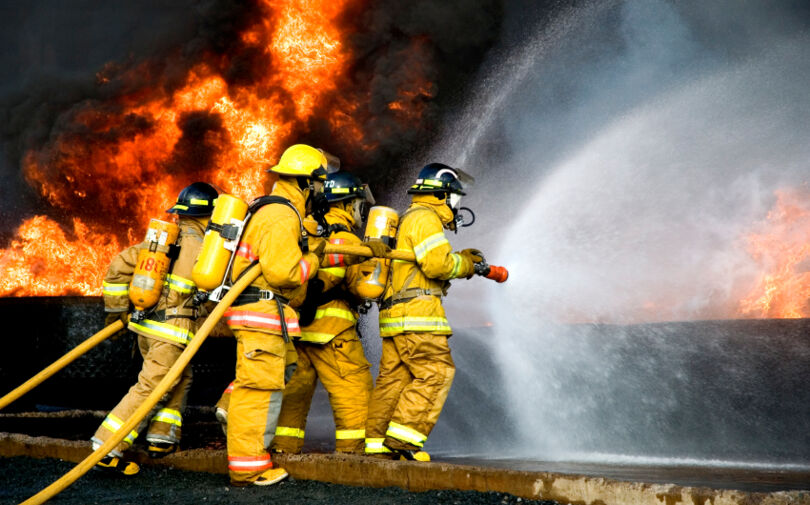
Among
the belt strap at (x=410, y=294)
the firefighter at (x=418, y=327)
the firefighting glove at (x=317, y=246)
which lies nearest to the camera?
the firefighting glove at (x=317, y=246)

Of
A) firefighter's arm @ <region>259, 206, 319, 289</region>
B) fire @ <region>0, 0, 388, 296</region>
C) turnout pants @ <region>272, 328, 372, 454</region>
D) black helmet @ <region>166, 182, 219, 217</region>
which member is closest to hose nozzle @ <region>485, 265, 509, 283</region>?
turnout pants @ <region>272, 328, 372, 454</region>

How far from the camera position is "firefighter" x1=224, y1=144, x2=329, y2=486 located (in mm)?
4773

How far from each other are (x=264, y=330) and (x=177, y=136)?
14542 mm

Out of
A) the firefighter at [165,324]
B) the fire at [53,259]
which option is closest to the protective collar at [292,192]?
the firefighter at [165,324]

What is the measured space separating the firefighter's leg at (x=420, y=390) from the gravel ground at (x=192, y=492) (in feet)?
2.62

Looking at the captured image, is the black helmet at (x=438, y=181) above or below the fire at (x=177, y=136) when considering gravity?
below

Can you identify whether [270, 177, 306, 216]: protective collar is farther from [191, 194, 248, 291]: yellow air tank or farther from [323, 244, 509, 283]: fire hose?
[191, 194, 248, 291]: yellow air tank

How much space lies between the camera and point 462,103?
19.2 metres

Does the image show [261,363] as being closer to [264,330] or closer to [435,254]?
[264,330]

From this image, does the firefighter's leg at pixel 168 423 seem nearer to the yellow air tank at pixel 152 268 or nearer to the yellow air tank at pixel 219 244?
the yellow air tank at pixel 152 268

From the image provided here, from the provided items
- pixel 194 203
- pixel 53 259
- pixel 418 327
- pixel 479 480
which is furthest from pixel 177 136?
pixel 479 480

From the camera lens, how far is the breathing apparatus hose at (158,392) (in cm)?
414

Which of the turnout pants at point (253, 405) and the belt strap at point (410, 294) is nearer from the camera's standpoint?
the turnout pants at point (253, 405)

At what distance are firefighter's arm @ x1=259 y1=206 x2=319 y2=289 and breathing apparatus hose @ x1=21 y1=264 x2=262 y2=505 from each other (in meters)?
0.13
